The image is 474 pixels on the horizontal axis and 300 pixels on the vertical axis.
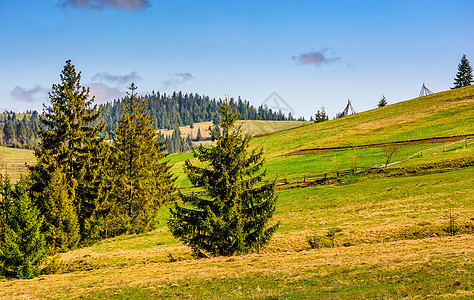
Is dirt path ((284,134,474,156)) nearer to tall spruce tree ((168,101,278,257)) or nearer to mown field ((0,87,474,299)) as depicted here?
mown field ((0,87,474,299))

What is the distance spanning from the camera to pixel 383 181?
4712 cm

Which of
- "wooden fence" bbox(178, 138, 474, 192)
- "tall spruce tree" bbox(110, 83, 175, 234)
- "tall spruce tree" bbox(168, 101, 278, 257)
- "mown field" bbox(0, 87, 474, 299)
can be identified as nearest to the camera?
"mown field" bbox(0, 87, 474, 299)

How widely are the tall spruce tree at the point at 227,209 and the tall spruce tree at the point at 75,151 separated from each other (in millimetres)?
13562

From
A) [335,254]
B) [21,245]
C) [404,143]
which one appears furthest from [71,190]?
[404,143]

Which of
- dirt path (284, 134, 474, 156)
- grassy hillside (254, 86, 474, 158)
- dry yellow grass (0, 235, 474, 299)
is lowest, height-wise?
dry yellow grass (0, 235, 474, 299)

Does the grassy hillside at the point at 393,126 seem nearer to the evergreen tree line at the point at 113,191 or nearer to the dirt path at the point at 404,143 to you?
the dirt path at the point at 404,143

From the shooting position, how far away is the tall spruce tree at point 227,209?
2541 centimetres

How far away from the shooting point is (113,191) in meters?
39.2

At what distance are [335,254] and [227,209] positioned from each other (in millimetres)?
7759

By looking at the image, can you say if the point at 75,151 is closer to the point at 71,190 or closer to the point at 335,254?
the point at 71,190

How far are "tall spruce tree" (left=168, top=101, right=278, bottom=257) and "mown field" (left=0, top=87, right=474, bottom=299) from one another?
4.23 feet

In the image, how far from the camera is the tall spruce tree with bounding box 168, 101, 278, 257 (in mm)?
25406

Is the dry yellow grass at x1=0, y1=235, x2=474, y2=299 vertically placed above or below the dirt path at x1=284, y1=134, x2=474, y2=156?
below

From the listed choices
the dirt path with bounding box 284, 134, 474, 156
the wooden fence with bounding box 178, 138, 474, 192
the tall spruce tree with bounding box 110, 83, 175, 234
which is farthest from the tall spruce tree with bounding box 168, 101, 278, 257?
the dirt path with bounding box 284, 134, 474, 156
